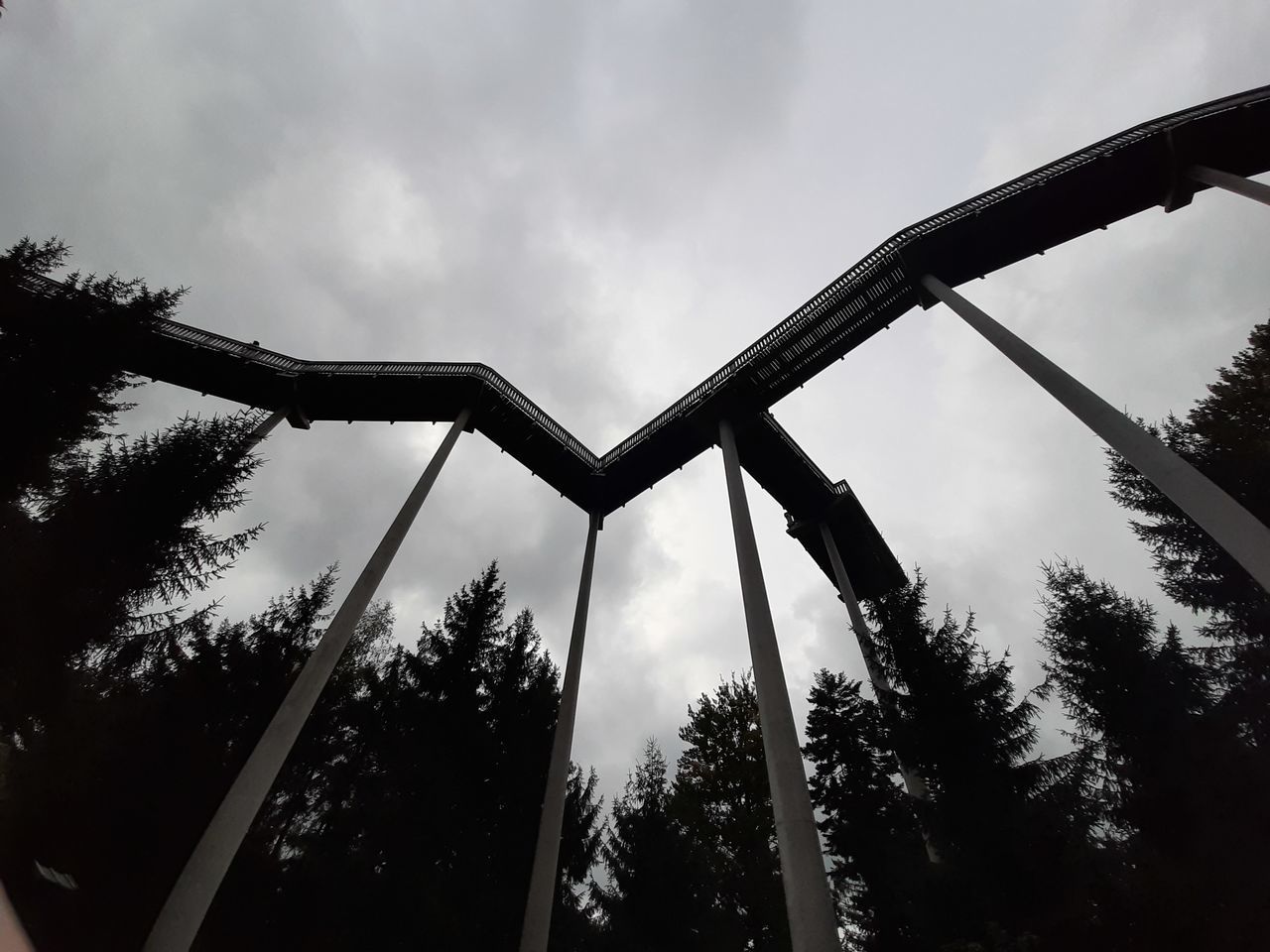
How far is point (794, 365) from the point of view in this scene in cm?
1633

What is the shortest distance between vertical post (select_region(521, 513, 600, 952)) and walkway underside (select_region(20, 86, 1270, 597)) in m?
5.44

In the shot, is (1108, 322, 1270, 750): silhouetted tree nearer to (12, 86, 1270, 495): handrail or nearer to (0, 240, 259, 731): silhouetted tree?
(12, 86, 1270, 495): handrail

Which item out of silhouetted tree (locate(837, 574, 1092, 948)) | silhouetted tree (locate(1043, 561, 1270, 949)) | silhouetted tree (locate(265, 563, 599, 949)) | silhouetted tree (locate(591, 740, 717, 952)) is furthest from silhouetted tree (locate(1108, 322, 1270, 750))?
silhouetted tree (locate(265, 563, 599, 949))

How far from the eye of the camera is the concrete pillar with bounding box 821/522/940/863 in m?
11.2

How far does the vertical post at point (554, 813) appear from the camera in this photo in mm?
12000

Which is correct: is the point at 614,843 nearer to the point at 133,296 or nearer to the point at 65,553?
the point at 65,553

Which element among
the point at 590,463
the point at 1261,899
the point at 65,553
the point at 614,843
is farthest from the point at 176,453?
the point at 1261,899

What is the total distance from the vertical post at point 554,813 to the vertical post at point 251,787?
20.1 feet

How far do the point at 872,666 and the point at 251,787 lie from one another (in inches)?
538

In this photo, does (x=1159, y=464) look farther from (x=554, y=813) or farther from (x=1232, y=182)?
(x=554, y=813)

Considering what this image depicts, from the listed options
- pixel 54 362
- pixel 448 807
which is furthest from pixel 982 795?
pixel 54 362

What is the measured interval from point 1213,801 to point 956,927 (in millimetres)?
4877

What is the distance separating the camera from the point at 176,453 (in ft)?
40.0

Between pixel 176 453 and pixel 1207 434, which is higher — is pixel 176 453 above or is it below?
below
